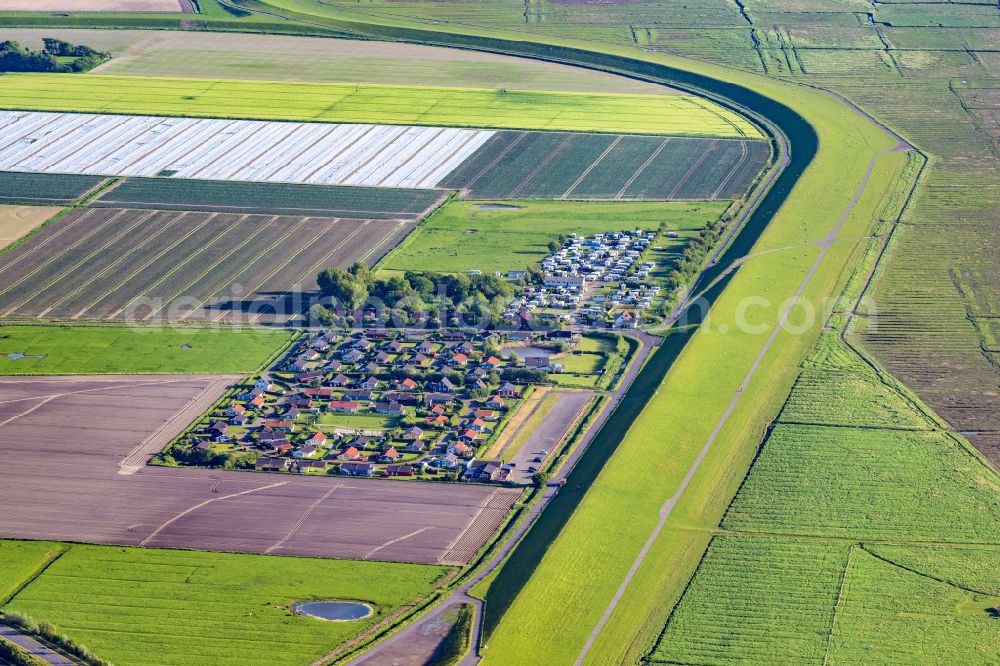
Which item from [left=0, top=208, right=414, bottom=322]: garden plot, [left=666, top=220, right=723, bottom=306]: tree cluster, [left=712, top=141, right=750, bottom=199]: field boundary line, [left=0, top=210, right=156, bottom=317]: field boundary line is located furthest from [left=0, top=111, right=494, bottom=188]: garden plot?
[left=666, top=220, right=723, bottom=306]: tree cluster

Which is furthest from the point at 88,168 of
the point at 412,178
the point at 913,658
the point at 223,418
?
the point at 913,658

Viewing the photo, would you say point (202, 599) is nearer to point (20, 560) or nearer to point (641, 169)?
point (20, 560)

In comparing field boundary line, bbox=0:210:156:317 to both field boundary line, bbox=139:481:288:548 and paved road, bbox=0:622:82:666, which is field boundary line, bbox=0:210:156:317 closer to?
field boundary line, bbox=139:481:288:548

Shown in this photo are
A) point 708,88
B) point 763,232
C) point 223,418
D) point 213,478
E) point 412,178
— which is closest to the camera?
point 213,478

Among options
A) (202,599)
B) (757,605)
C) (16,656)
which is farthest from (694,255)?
(16,656)

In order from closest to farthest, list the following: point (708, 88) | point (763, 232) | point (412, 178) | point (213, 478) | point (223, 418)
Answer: point (213, 478) → point (223, 418) → point (763, 232) → point (412, 178) → point (708, 88)

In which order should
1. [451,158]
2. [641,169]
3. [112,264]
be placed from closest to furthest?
[112,264]
[641,169]
[451,158]

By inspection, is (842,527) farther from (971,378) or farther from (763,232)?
(763,232)
